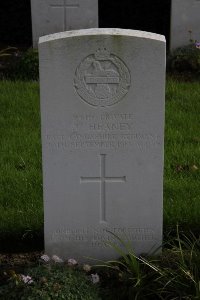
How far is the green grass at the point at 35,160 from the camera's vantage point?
15.2ft

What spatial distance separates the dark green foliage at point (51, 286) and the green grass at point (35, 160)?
2.78ft

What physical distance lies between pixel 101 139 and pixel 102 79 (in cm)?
36

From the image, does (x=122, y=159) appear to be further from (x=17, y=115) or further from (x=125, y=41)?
(x=17, y=115)

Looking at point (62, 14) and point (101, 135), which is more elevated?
point (62, 14)

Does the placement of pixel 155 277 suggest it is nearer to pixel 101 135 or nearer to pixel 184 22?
pixel 101 135

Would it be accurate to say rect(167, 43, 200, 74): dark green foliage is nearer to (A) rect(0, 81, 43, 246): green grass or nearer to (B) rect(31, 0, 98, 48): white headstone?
(B) rect(31, 0, 98, 48): white headstone

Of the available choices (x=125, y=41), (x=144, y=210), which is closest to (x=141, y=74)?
(x=125, y=41)

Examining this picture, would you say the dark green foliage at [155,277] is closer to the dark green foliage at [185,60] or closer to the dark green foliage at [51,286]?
the dark green foliage at [51,286]

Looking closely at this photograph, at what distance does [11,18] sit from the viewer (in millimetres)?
11062

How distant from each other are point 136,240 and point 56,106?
988mm

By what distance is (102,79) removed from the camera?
378 cm

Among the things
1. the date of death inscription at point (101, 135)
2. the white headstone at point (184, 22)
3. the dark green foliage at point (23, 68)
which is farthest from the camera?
the white headstone at point (184, 22)

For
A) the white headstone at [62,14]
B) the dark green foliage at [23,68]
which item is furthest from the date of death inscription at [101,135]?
the white headstone at [62,14]

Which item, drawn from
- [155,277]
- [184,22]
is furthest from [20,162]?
[184,22]
